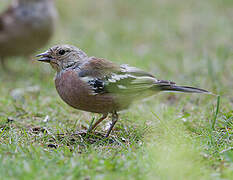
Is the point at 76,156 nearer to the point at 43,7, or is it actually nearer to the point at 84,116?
the point at 84,116

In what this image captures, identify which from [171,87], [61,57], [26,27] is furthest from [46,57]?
[26,27]

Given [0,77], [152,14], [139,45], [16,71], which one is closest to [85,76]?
[0,77]

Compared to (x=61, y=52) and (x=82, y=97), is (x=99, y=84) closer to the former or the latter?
(x=82, y=97)

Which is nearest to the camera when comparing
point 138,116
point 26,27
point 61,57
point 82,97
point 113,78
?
point 82,97

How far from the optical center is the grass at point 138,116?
334 cm

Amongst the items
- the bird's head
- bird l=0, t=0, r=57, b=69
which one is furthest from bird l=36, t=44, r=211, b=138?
bird l=0, t=0, r=57, b=69

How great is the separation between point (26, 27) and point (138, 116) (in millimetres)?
4111

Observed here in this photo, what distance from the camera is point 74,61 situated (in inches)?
189

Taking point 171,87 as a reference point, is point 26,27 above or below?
above

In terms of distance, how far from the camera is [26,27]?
825cm

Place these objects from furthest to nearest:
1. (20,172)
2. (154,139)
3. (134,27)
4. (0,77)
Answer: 1. (134,27)
2. (0,77)
3. (154,139)
4. (20,172)

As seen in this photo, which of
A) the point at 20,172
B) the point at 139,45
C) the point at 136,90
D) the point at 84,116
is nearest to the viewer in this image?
the point at 20,172

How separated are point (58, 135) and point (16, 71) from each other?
445 centimetres

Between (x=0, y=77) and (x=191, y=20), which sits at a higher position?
(x=191, y=20)
